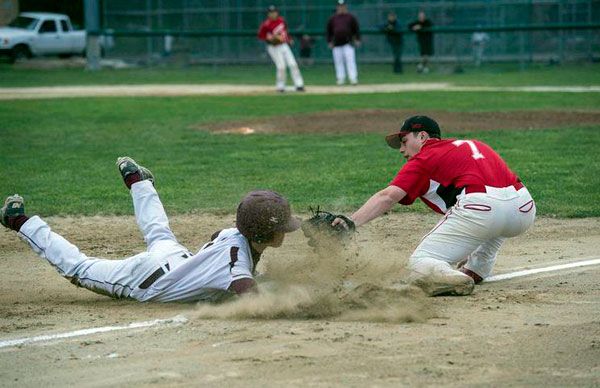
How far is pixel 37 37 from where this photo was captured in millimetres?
42594

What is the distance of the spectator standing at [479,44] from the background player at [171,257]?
30.9 m

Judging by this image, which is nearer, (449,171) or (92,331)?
(92,331)

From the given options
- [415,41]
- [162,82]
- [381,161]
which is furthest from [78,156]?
[415,41]

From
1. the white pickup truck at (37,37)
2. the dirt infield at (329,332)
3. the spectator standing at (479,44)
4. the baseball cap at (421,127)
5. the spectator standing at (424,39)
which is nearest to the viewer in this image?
the dirt infield at (329,332)

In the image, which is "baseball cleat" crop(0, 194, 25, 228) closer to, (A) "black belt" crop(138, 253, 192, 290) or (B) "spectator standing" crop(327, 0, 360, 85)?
(A) "black belt" crop(138, 253, 192, 290)

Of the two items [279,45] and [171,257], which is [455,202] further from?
[279,45]

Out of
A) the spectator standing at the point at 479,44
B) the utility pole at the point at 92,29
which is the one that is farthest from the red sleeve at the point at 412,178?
the utility pole at the point at 92,29

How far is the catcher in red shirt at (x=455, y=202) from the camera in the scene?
719 centimetres

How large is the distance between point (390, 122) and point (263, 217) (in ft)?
40.8

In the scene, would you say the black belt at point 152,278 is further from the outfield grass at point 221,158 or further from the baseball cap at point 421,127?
the outfield grass at point 221,158

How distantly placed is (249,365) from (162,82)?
28054 mm

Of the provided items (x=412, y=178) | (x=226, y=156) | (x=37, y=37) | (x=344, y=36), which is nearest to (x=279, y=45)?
(x=344, y=36)

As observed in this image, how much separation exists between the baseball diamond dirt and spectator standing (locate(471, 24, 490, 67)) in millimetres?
28988

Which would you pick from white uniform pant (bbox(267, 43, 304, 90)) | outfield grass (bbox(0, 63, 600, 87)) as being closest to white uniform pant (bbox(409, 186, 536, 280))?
white uniform pant (bbox(267, 43, 304, 90))
